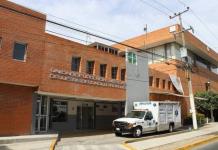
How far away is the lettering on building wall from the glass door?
6.58 ft

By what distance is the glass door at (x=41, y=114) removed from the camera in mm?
19625

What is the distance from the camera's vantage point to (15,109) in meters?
17.6

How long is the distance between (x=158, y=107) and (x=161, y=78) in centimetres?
1075

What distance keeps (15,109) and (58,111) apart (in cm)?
685

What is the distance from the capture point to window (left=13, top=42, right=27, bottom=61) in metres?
18.0

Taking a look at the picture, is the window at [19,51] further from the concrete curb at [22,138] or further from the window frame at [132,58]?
the window frame at [132,58]

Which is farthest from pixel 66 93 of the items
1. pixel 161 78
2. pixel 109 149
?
pixel 161 78

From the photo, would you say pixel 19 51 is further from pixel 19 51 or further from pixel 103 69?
pixel 103 69

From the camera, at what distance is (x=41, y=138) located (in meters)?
17.1

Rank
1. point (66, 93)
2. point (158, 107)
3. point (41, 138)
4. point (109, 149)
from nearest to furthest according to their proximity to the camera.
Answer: point (109, 149)
point (41, 138)
point (66, 93)
point (158, 107)

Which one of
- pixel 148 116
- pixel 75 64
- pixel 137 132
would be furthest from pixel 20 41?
pixel 148 116

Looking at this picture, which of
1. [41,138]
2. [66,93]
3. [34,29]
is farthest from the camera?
[66,93]

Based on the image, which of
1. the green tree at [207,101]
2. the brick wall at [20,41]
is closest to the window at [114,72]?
the brick wall at [20,41]

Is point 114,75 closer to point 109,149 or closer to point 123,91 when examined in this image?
point 123,91
